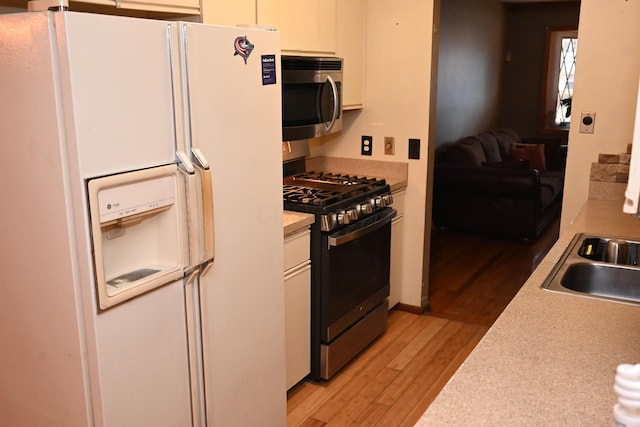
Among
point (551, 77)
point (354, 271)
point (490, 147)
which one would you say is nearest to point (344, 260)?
point (354, 271)

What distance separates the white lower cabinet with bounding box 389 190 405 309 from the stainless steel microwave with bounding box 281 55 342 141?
0.79m

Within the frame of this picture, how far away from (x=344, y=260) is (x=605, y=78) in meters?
1.64

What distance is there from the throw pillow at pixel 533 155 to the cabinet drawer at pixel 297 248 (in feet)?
16.9

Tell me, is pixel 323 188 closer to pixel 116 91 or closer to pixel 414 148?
pixel 414 148

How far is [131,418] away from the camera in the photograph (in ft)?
5.92

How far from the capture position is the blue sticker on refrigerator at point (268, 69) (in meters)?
2.19

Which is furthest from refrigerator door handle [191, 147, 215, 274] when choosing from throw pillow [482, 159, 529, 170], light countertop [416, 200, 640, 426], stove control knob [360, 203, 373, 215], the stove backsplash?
throw pillow [482, 159, 529, 170]

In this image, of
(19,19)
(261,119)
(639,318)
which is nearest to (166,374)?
(261,119)

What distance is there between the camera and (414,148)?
374 centimetres

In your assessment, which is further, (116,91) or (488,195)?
(488,195)

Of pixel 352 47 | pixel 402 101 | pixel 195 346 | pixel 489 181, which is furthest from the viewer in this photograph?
pixel 489 181

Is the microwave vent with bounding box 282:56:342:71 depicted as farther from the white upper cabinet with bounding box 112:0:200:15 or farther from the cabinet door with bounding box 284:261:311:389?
the cabinet door with bounding box 284:261:311:389

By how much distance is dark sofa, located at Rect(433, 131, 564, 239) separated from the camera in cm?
559

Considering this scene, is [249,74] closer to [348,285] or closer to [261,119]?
[261,119]
